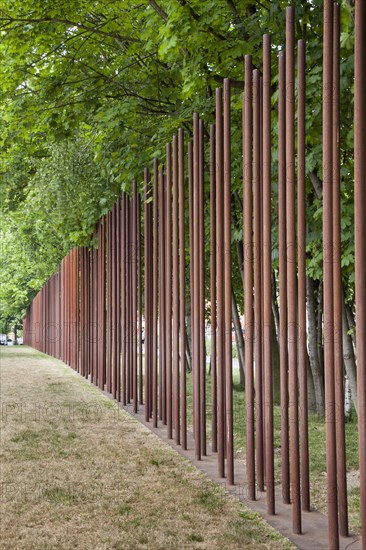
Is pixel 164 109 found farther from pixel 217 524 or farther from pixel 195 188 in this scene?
pixel 217 524

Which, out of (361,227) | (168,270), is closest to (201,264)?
(168,270)

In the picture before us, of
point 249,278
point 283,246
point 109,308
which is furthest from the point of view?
point 109,308

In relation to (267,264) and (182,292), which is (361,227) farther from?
(182,292)

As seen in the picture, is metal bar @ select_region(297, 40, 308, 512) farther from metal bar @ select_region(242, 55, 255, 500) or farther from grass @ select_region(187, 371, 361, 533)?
grass @ select_region(187, 371, 361, 533)

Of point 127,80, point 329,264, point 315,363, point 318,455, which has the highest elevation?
point 127,80

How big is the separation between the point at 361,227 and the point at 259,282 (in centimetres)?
126

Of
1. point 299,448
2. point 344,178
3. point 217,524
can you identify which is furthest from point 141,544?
point 344,178

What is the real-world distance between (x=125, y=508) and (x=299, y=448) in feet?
5.60

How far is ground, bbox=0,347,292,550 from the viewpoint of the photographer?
4.75 metres

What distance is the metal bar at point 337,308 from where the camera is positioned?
145 inches

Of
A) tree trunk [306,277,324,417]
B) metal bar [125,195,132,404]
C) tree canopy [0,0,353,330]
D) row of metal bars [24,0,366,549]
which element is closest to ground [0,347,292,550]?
row of metal bars [24,0,366,549]

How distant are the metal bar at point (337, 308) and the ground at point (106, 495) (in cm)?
105

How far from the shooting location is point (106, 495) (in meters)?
5.86

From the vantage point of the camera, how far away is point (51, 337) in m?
24.8
